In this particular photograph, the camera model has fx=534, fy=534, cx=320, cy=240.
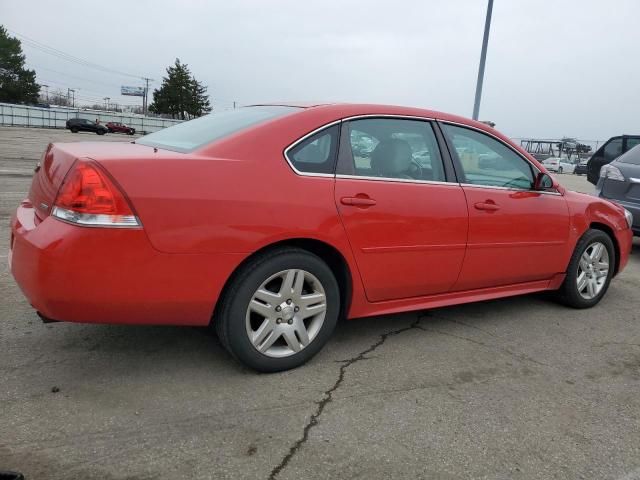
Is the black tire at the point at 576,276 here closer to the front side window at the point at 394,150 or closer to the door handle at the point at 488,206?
the door handle at the point at 488,206

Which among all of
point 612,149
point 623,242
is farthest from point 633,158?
point 612,149

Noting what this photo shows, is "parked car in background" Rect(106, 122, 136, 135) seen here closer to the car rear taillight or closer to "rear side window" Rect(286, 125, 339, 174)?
"rear side window" Rect(286, 125, 339, 174)

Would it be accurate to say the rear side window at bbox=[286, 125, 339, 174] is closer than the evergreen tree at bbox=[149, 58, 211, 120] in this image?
Yes

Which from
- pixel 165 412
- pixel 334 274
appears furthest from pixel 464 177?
pixel 165 412

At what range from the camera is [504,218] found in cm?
370

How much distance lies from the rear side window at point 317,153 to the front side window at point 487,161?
3.16 ft

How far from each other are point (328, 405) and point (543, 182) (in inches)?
97.7

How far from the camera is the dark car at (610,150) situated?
1118 centimetres

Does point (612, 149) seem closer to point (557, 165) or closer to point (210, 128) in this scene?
point (210, 128)

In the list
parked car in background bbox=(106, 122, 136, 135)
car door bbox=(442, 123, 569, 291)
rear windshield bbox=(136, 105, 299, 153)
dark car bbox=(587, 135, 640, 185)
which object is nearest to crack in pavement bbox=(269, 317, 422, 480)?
car door bbox=(442, 123, 569, 291)

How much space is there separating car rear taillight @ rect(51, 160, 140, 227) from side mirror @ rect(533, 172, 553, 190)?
2.92 meters

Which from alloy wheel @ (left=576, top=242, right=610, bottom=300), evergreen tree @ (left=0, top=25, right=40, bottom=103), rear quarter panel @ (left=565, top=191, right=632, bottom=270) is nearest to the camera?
rear quarter panel @ (left=565, top=191, right=632, bottom=270)

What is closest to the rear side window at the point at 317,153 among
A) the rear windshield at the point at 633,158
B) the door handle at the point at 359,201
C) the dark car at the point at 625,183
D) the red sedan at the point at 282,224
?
the red sedan at the point at 282,224

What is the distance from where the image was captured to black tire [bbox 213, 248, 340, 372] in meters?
2.70
